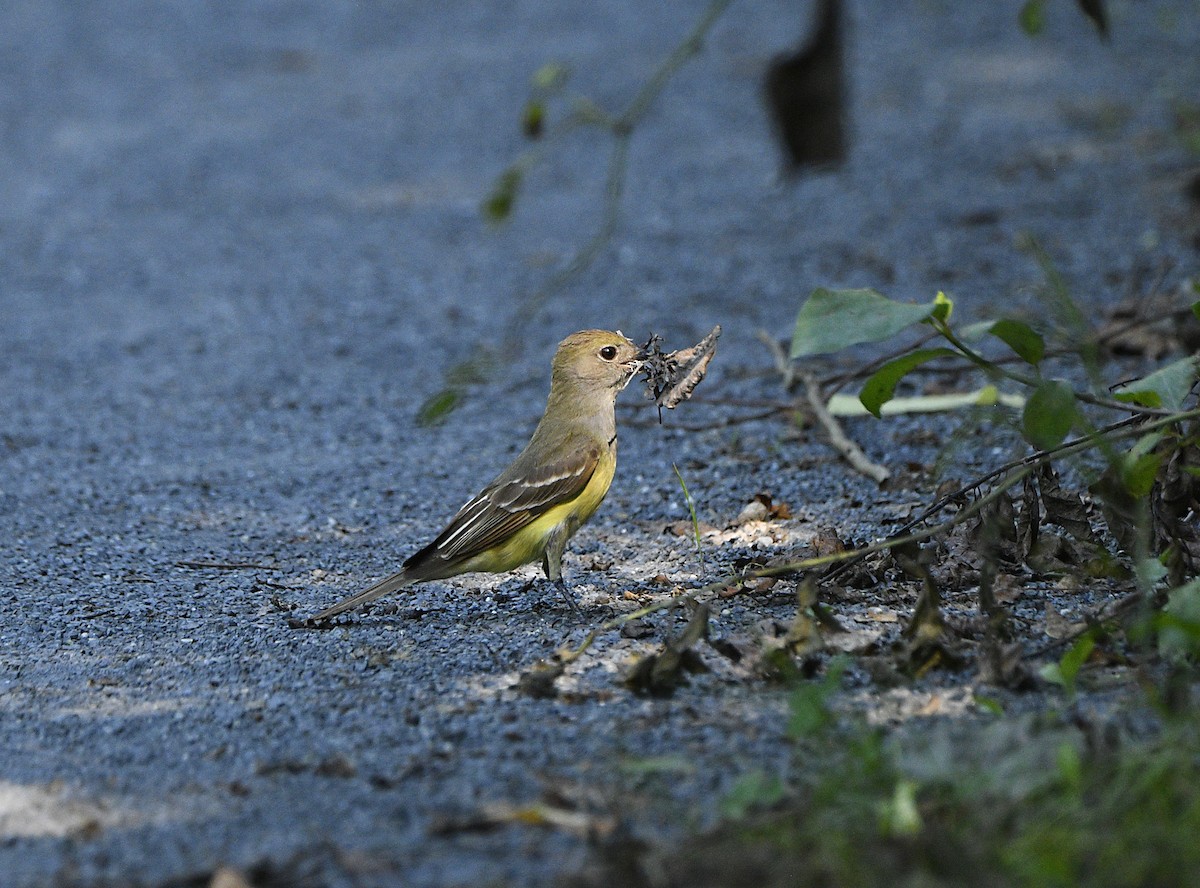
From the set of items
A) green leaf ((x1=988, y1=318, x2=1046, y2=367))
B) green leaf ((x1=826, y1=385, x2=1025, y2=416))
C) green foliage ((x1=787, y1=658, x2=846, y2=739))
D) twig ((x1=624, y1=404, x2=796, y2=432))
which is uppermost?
green leaf ((x1=988, y1=318, x2=1046, y2=367))

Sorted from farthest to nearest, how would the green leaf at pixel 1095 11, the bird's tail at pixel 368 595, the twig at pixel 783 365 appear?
1. the twig at pixel 783 365
2. the green leaf at pixel 1095 11
3. the bird's tail at pixel 368 595

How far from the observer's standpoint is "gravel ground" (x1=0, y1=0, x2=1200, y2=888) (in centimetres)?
296

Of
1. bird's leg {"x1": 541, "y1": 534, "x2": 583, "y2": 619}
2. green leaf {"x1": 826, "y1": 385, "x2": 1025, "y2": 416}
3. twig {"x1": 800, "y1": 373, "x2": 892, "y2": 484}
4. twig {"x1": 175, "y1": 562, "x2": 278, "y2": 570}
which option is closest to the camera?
bird's leg {"x1": 541, "y1": 534, "x2": 583, "y2": 619}

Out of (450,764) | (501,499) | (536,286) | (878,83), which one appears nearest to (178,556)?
(501,499)

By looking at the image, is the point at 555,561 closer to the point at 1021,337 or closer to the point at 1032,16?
the point at 1021,337

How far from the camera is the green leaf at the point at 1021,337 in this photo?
3242mm

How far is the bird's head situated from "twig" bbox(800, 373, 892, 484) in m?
0.99

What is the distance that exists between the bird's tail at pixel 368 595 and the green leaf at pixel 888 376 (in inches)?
57.6

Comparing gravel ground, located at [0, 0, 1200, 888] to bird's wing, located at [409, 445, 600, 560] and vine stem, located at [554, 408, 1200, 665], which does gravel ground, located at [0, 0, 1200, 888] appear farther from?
bird's wing, located at [409, 445, 600, 560]

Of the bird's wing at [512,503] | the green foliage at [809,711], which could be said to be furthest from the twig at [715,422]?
the green foliage at [809,711]

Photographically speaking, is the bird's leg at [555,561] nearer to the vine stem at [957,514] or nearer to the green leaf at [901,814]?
the vine stem at [957,514]

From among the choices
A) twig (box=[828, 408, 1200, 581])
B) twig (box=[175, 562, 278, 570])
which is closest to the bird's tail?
twig (box=[175, 562, 278, 570])

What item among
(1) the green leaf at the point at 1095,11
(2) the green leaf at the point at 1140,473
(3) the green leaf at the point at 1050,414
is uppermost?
(1) the green leaf at the point at 1095,11

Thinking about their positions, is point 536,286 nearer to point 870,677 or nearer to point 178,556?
point 178,556
